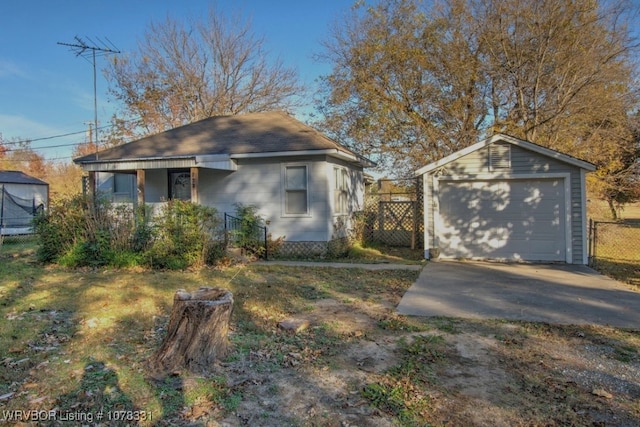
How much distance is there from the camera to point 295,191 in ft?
38.4

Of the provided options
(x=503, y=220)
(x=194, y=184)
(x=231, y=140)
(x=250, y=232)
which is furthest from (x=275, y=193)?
(x=503, y=220)

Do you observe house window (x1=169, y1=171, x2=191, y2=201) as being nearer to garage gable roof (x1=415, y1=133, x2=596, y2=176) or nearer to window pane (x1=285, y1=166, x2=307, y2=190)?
window pane (x1=285, y1=166, x2=307, y2=190)

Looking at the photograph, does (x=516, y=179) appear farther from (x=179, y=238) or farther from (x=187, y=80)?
(x=187, y=80)

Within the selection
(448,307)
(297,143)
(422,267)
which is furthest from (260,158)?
(448,307)

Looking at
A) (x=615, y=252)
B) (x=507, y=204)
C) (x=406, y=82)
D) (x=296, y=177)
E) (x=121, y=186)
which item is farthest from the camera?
(x=406, y=82)

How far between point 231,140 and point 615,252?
11718mm

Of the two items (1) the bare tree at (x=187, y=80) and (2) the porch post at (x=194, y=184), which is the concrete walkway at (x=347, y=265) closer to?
(2) the porch post at (x=194, y=184)

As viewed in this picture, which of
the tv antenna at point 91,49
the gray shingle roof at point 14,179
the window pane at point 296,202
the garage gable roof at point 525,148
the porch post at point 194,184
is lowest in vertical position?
the window pane at point 296,202

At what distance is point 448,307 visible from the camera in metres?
6.04

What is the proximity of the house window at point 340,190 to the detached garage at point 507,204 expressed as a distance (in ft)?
8.66

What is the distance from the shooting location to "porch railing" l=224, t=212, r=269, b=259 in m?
11.1

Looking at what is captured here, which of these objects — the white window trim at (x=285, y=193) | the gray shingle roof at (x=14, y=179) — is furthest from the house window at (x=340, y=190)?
the gray shingle roof at (x=14, y=179)

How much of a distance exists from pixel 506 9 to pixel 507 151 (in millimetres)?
6895

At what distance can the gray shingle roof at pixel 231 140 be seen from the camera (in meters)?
11.6
